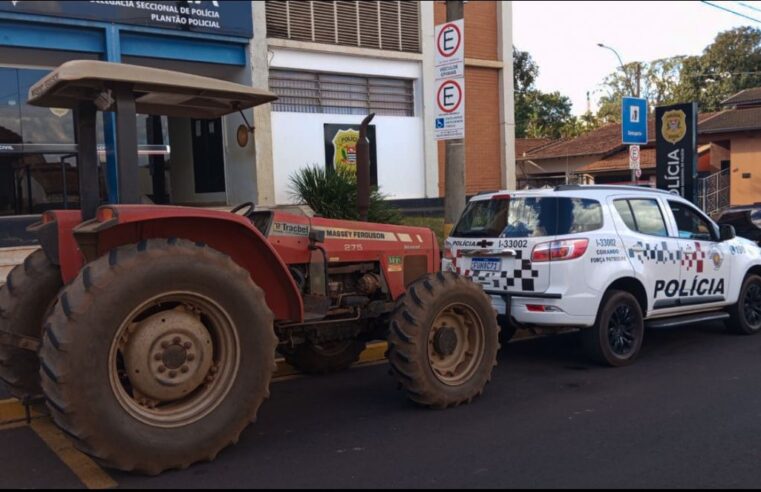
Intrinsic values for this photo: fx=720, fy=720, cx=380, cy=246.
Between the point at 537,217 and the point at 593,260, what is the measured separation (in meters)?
0.69

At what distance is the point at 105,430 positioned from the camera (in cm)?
408

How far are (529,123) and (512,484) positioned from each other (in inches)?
2096

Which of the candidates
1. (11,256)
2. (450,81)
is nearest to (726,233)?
(450,81)

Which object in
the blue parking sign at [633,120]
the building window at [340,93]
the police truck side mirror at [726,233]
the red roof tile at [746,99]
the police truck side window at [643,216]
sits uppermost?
the red roof tile at [746,99]

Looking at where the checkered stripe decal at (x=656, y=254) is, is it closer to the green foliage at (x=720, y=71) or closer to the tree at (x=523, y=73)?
the tree at (x=523, y=73)

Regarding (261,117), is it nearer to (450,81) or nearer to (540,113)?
(450,81)

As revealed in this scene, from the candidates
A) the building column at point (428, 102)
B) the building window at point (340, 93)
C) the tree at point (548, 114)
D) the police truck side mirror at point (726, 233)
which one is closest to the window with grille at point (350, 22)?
the building column at point (428, 102)

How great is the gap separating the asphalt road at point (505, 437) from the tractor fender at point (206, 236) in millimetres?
1038

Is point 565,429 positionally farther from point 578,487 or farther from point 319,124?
point 319,124

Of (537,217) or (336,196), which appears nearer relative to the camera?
(537,217)

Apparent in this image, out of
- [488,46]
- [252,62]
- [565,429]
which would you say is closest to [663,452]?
[565,429]

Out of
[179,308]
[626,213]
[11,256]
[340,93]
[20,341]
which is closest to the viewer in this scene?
[179,308]

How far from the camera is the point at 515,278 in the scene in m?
7.19

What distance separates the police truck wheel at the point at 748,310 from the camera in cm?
881
